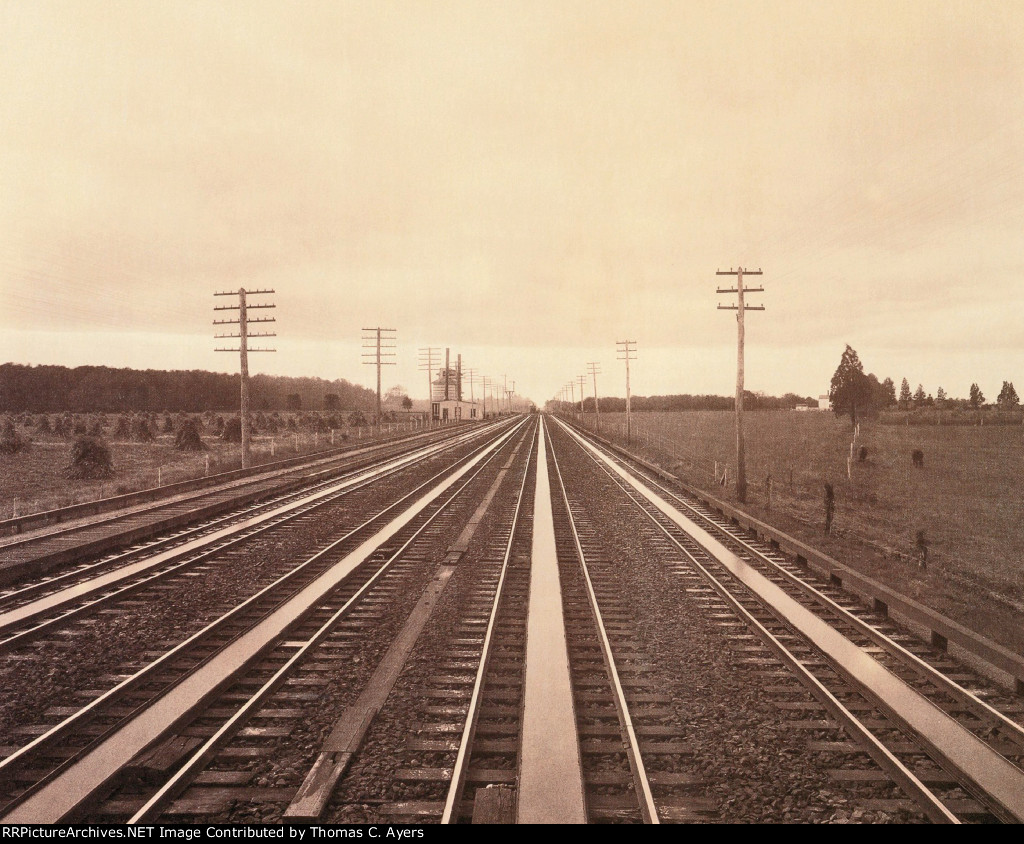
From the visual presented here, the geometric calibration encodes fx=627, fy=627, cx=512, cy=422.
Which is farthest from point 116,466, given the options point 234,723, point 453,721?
point 453,721

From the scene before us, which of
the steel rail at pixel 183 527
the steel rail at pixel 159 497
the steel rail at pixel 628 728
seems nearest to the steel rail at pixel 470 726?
the steel rail at pixel 628 728

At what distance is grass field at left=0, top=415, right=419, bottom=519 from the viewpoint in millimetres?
22422

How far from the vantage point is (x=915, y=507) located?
2181cm

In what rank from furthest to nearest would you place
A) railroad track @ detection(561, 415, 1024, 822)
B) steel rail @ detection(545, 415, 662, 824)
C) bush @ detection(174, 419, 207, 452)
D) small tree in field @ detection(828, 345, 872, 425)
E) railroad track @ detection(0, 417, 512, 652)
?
small tree in field @ detection(828, 345, 872, 425) → bush @ detection(174, 419, 207, 452) → railroad track @ detection(0, 417, 512, 652) → railroad track @ detection(561, 415, 1024, 822) → steel rail @ detection(545, 415, 662, 824)

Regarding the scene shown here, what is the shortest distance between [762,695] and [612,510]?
1274 cm

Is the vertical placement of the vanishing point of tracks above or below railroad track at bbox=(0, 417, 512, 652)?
below

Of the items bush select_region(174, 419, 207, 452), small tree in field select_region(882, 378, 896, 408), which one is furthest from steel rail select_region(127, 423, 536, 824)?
small tree in field select_region(882, 378, 896, 408)

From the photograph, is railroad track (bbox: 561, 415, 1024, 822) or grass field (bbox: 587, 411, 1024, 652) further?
grass field (bbox: 587, 411, 1024, 652)

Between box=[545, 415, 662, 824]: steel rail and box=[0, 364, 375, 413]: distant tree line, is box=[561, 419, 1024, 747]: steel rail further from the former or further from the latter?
box=[0, 364, 375, 413]: distant tree line

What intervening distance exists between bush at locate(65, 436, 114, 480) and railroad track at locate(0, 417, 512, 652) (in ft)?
41.6

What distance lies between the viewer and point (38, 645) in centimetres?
831

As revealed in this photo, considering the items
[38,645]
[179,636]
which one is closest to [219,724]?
[179,636]

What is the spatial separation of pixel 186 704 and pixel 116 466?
31.3m

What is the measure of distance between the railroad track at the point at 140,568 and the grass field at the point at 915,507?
43.8ft
